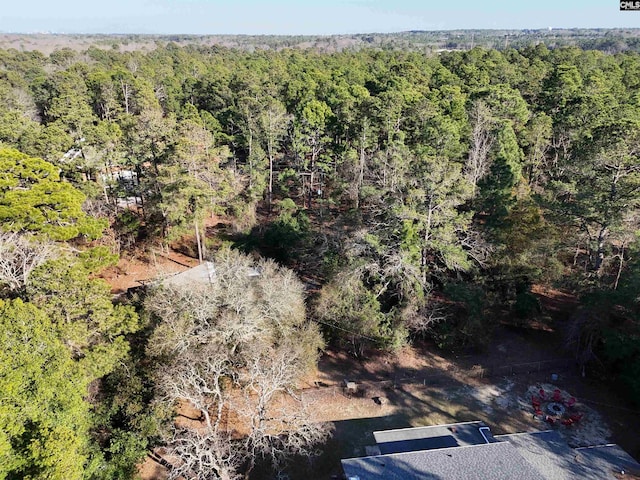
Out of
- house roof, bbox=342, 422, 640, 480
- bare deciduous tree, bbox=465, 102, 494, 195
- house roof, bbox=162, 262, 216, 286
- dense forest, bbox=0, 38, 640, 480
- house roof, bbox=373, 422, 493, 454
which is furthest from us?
bare deciduous tree, bbox=465, 102, 494, 195

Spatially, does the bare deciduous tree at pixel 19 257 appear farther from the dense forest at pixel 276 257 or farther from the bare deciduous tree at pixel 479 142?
the bare deciduous tree at pixel 479 142

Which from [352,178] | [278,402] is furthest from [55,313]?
[352,178]

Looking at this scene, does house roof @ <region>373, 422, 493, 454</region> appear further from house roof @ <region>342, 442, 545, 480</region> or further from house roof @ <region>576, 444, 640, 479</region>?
house roof @ <region>576, 444, 640, 479</region>

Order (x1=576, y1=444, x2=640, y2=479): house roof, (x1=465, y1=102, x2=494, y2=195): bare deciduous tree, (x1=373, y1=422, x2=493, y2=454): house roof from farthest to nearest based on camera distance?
(x1=465, y1=102, x2=494, y2=195): bare deciduous tree
(x1=373, y1=422, x2=493, y2=454): house roof
(x1=576, y1=444, x2=640, y2=479): house roof

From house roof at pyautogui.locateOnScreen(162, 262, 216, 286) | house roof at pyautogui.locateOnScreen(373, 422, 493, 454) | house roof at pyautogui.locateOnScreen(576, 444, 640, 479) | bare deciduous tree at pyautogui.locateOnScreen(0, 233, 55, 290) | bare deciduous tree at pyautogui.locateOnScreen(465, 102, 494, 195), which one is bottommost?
house roof at pyautogui.locateOnScreen(373, 422, 493, 454)

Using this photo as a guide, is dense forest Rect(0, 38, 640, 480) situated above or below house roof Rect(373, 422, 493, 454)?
above

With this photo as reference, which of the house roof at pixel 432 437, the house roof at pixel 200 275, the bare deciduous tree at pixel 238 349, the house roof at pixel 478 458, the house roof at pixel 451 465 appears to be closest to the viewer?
the house roof at pixel 451 465

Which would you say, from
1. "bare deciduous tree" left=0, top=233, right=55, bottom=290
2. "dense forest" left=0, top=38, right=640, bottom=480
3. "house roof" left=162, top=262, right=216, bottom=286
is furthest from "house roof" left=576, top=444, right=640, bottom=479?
"bare deciduous tree" left=0, top=233, right=55, bottom=290

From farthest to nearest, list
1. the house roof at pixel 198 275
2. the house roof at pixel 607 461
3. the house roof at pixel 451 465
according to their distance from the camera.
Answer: the house roof at pixel 198 275
the house roof at pixel 607 461
the house roof at pixel 451 465

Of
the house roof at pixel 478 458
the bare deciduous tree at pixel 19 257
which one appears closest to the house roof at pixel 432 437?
the house roof at pixel 478 458
